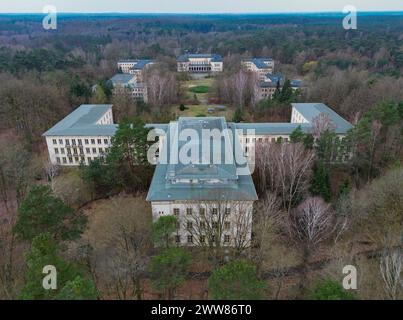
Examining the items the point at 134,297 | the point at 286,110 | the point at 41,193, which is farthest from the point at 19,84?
the point at 286,110

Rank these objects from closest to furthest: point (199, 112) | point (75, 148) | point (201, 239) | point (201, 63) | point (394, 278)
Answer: point (394, 278)
point (201, 239)
point (75, 148)
point (199, 112)
point (201, 63)

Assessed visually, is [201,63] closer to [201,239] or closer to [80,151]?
[80,151]

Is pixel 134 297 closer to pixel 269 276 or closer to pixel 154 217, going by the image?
pixel 154 217

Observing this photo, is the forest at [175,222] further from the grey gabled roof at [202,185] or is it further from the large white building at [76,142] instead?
the grey gabled roof at [202,185]

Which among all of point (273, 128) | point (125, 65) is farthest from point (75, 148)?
point (125, 65)

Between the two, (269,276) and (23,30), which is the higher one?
(23,30)

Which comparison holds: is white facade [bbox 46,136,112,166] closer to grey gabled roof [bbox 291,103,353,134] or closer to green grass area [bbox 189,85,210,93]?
grey gabled roof [bbox 291,103,353,134]
